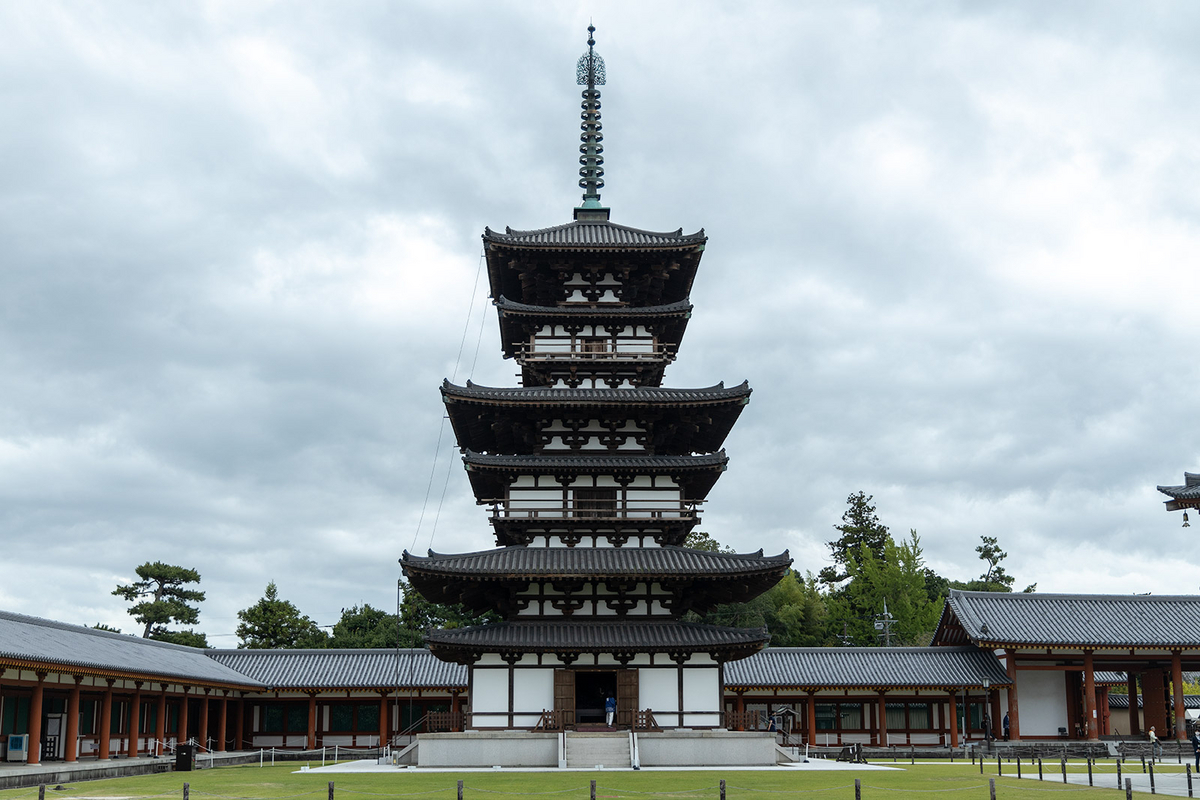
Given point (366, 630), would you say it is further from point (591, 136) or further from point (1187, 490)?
point (1187, 490)

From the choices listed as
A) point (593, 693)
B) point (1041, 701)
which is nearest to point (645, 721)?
point (593, 693)

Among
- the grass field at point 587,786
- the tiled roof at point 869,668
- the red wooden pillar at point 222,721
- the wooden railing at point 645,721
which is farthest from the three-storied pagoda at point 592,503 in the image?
the red wooden pillar at point 222,721

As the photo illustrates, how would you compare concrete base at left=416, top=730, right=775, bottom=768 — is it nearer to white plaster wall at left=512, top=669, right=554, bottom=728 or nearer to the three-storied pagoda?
the three-storied pagoda

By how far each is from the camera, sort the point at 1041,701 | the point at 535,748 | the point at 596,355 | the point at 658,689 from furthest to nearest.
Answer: the point at 1041,701
the point at 596,355
the point at 658,689
the point at 535,748

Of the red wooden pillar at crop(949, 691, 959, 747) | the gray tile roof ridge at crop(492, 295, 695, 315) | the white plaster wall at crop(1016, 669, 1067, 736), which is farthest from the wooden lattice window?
the white plaster wall at crop(1016, 669, 1067, 736)

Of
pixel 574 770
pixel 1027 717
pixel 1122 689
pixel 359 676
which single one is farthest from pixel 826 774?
pixel 1122 689

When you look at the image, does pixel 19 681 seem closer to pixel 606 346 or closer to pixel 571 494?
pixel 571 494

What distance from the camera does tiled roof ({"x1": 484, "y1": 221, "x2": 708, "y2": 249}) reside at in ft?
122

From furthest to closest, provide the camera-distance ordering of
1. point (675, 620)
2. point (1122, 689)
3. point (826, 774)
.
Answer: point (1122, 689) < point (675, 620) < point (826, 774)

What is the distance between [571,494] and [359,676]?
1866cm

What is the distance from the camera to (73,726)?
3341cm

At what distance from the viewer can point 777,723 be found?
47812mm

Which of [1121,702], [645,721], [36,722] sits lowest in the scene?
[1121,702]

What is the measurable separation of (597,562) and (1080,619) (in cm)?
2715
